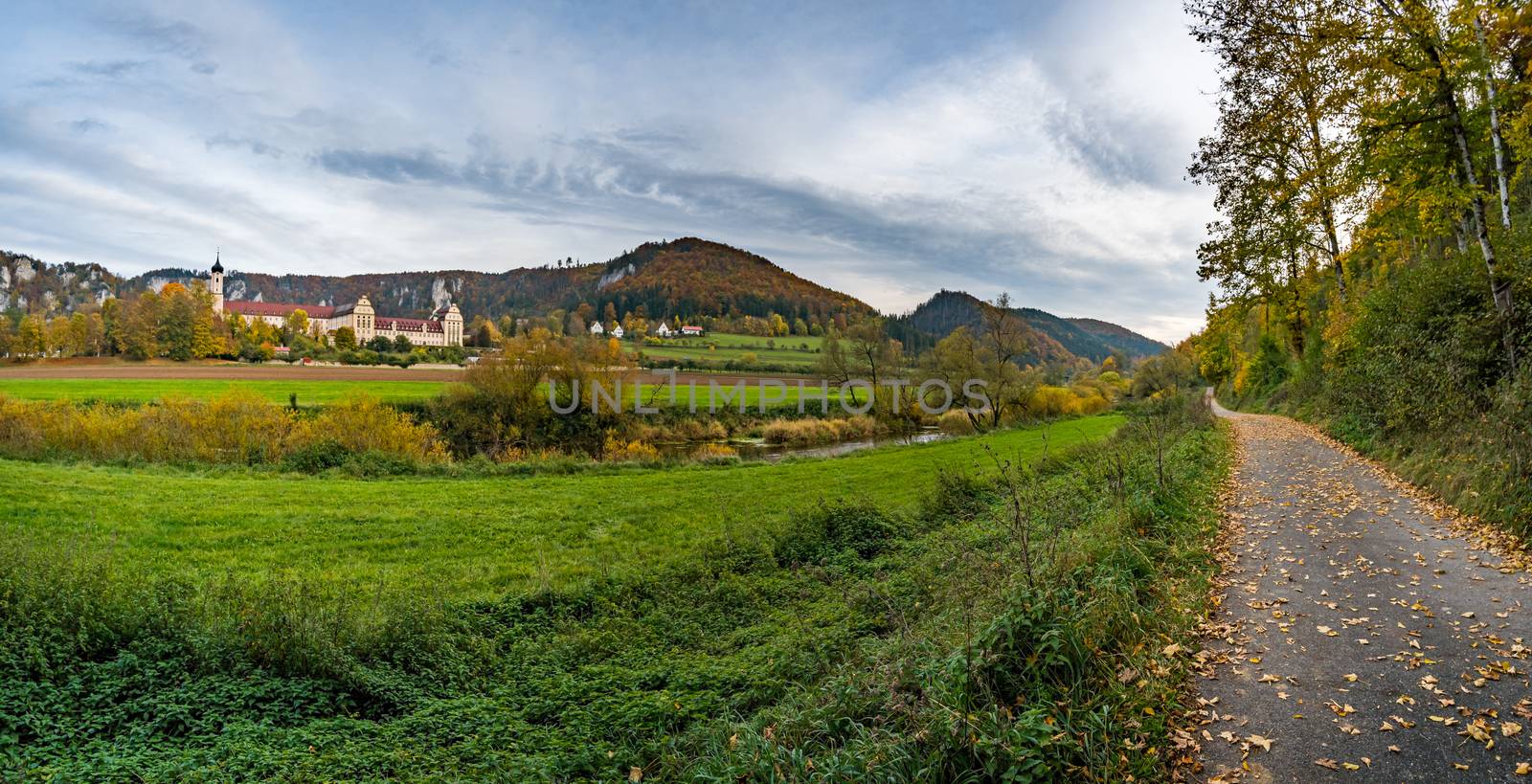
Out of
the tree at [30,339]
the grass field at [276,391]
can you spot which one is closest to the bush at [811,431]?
the grass field at [276,391]

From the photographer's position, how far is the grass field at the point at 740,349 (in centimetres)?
7056

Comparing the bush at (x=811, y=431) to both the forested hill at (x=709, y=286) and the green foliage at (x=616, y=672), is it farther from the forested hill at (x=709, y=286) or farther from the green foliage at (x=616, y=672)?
the forested hill at (x=709, y=286)

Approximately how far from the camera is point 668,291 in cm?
10994

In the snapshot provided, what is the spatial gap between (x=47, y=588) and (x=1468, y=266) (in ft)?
68.7

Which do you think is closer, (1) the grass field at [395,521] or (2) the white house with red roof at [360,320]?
(1) the grass field at [395,521]

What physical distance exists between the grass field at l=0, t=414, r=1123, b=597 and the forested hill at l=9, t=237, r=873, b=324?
198 ft

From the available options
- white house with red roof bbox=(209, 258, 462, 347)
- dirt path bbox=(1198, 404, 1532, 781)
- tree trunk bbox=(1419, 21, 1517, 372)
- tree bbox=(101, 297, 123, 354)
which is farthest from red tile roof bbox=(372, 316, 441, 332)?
dirt path bbox=(1198, 404, 1532, 781)

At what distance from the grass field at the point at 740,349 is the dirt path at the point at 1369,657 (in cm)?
5687

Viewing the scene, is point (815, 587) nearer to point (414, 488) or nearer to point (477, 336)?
point (414, 488)

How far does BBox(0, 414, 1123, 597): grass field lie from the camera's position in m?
9.74

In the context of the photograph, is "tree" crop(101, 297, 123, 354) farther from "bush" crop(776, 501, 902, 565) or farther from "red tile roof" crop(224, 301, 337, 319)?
"red tile roof" crop(224, 301, 337, 319)

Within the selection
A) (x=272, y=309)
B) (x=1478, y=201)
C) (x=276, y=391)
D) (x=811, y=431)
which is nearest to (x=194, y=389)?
(x=276, y=391)

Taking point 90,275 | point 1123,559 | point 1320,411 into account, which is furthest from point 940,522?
point 90,275

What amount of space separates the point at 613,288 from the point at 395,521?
4275 inches
